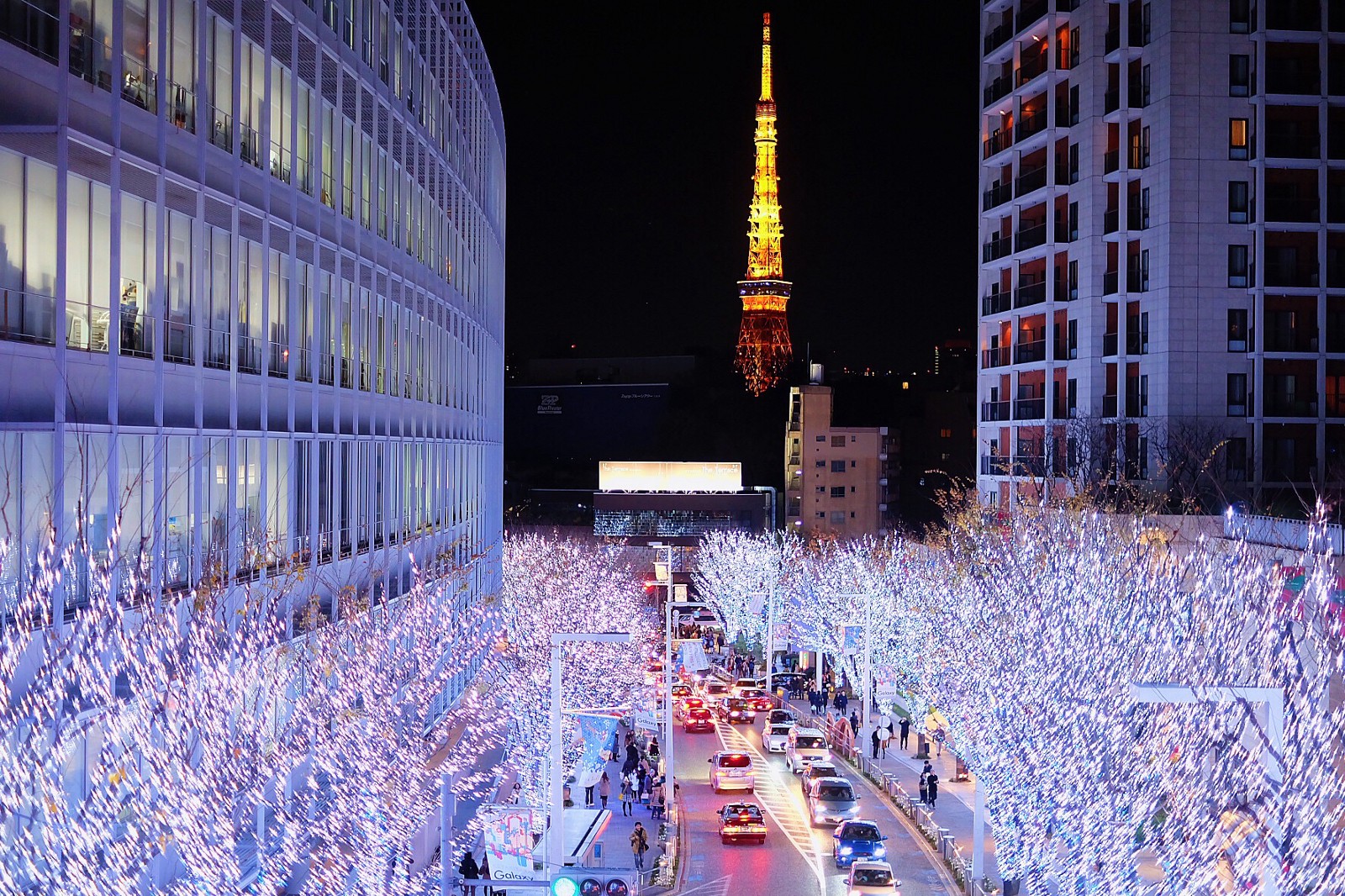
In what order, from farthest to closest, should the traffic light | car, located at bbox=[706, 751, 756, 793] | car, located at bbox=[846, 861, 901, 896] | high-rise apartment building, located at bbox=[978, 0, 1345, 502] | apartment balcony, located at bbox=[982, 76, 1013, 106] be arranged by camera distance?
1. apartment balcony, located at bbox=[982, 76, 1013, 106]
2. high-rise apartment building, located at bbox=[978, 0, 1345, 502]
3. car, located at bbox=[706, 751, 756, 793]
4. the traffic light
5. car, located at bbox=[846, 861, 901, 896]

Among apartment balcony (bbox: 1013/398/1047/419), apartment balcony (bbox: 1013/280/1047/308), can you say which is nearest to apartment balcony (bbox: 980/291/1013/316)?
apartment balcony (bbox: 1013/280/1047/308)

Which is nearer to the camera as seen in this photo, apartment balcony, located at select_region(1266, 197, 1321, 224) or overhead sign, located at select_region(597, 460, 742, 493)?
apartment balcony, located at select_region(1266, 197, 1321, 224)

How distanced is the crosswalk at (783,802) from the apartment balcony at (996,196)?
64.2 feet

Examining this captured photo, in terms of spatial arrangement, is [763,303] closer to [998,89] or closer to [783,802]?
[998,89]

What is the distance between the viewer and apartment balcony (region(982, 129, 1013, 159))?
42.8 metres

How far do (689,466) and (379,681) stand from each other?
59.5 m

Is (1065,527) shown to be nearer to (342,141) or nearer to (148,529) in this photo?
(342,141)

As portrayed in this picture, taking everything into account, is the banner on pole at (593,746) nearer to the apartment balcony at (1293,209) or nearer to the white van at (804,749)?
the white van at (804,749)

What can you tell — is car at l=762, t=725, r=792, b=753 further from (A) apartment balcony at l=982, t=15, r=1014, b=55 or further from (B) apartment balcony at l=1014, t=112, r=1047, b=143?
(A) apartment balcony at l=982, t=15, r=1014, b=55

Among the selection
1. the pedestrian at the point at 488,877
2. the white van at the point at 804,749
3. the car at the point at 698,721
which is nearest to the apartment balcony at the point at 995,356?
the white van at the point at 804,749

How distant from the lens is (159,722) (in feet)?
41.4

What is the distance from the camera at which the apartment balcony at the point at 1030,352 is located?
40.1 m

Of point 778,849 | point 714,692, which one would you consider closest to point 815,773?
point 778,849

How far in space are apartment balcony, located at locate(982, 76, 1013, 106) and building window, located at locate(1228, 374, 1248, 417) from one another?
12716mm
